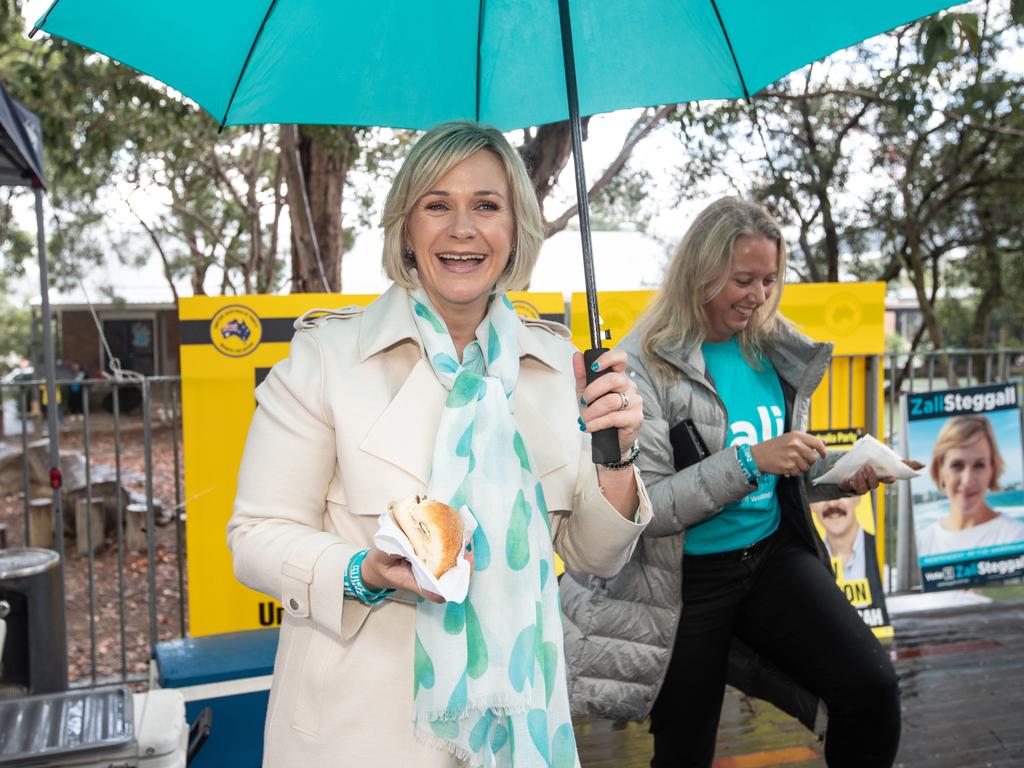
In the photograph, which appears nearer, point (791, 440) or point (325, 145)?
point (791, 440)

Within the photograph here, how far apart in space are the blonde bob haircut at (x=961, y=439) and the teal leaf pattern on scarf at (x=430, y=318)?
17.0 feet

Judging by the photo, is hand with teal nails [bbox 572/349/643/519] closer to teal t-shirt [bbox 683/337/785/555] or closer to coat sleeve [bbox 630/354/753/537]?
coat sleeve [bbox 630/354/753/537]

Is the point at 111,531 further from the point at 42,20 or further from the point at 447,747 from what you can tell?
the point at 447,747

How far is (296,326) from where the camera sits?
204cm

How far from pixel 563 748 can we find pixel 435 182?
1.29m

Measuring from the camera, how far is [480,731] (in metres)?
1.87

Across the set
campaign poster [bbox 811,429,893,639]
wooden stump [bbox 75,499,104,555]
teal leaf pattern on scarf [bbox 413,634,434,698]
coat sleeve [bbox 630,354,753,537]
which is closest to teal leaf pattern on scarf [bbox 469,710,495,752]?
teal leaf pattern on scarf [bbox 413,634,434,698]

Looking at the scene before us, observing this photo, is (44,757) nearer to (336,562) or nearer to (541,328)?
(336,562)

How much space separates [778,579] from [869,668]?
1.25 feet

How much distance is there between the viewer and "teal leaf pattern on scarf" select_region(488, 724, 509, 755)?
6.26 feet

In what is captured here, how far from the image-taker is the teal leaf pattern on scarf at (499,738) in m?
1.91

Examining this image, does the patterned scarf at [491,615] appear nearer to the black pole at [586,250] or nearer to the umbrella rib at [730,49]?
the black pole at [586,250]

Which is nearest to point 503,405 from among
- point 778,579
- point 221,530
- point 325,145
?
point 778,579

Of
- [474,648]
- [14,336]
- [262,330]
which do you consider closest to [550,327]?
[474,648]
